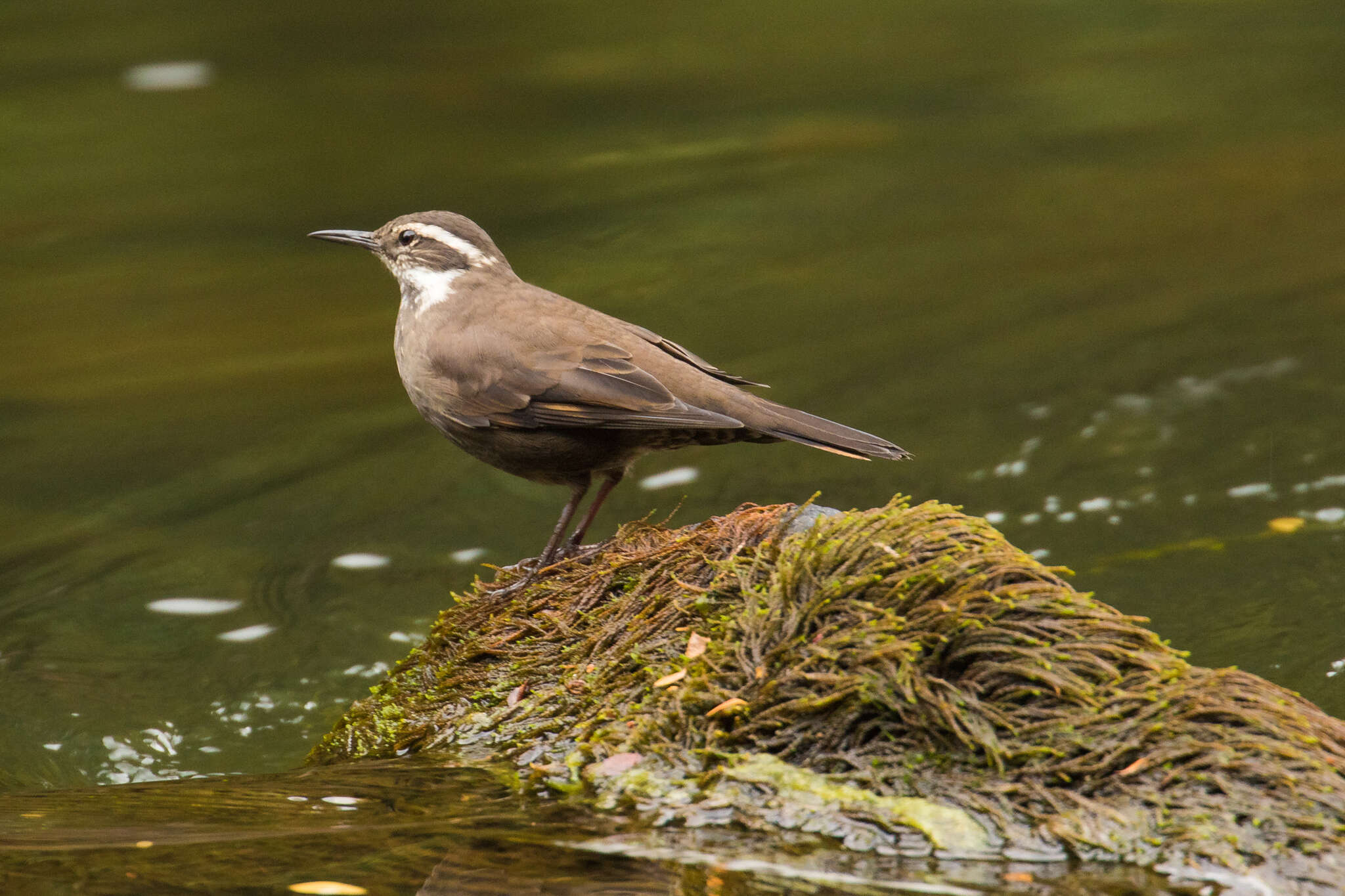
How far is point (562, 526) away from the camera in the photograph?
17.8 feet

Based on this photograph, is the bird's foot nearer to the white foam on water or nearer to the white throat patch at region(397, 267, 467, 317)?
the white throat patch at region(397, 267, 467, 317)

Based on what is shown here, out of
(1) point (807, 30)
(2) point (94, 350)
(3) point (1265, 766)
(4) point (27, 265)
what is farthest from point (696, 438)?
(1) point (807, 30)

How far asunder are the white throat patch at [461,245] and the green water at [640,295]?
8.37 feet

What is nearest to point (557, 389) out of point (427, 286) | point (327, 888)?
point (427, 286)

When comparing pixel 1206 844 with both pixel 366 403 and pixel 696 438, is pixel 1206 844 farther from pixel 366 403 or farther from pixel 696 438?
pixel 366 403

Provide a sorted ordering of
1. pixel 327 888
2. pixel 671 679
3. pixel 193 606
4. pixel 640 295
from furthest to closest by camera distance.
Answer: pixel 640 295, pixel 193 606, pixel 671 679, pixel 327 888

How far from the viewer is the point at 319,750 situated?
5.21m

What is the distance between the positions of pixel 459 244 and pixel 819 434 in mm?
2036

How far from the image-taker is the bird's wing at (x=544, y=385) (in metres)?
5.24

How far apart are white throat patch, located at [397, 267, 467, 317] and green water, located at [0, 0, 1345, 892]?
7.58ft

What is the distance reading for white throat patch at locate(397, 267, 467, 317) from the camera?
6012 millimetres

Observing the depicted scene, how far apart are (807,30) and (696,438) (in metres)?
12.5

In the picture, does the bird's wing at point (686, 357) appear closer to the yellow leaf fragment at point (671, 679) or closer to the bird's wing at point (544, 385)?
the bird's wing at point (544, 385)

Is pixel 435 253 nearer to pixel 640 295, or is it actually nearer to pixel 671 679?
pixel 671 679
